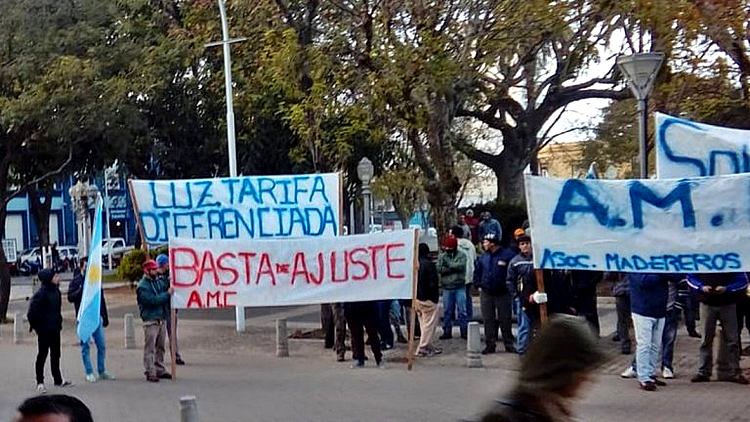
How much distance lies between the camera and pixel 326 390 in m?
12.6

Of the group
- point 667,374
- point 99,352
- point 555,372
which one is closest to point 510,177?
point 99,352

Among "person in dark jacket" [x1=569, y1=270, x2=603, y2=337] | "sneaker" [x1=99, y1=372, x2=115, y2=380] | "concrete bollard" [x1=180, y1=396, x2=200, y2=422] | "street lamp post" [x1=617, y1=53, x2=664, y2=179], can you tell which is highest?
"street lamp post" [x1=617, y1=53, x2=664, y2=179]

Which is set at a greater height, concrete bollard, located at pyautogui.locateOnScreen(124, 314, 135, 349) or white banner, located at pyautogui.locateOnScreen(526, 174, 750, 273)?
Answer: white banner, located at pyautogui.locateOnScreen(526, 174, 750, 273)

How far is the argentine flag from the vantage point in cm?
1371

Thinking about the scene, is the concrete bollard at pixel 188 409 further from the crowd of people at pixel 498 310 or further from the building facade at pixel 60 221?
the building facade at pixel 60 221

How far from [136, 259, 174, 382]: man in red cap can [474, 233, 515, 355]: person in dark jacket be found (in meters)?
4.48

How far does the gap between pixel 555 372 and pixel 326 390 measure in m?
10.7

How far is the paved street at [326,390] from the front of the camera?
10820 millimetres

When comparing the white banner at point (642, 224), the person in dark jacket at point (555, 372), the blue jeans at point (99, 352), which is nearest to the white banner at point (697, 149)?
the white banner at point (642, 224)

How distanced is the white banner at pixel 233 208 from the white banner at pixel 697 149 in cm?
548

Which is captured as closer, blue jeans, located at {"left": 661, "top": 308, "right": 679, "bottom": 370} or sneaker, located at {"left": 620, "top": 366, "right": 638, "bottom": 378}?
sneaker, located at {"left": 620, "top": 366, "right": 638, "bottom": 378}

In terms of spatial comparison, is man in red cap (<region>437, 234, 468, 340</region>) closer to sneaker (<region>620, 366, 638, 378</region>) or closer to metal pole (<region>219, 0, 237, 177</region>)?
sneaker (<region>620, 366, 638, 378</region>)

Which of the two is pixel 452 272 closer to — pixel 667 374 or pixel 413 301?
pixel 413 301

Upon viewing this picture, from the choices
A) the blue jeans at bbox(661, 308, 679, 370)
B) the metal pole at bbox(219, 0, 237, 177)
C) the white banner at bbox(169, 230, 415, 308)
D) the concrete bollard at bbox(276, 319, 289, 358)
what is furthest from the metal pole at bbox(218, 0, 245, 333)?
the blue jeans at bbox(661, 308, 679, 370)
